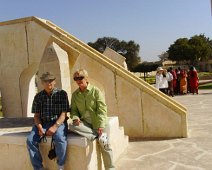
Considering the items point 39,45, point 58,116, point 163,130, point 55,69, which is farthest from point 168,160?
point 39,45

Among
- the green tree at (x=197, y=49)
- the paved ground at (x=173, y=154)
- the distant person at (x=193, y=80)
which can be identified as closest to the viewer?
the paved ground at (x=173, y=154)

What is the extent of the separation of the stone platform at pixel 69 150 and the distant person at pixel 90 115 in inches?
6.3

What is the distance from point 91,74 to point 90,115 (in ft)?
11.0

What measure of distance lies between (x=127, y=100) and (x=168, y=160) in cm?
229

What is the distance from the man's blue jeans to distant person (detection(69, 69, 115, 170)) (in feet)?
0.63

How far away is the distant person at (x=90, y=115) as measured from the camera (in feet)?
14.9

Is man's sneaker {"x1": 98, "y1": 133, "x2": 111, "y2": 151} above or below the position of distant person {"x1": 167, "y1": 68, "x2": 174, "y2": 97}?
below

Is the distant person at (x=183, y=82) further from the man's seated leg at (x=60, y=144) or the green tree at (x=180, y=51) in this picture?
the green tree at (x=180, y=51)

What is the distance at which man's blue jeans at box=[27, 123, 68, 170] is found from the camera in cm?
448

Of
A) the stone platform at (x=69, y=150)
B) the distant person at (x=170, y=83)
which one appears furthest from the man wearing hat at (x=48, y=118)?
the distant person at (x=170, y=83)

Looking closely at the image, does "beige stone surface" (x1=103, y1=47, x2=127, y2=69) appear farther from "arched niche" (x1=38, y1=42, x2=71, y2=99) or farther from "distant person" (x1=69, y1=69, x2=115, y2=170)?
"distant person" (x1=69, y1=69, x2=115, y2=170)

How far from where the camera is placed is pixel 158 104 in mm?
7371

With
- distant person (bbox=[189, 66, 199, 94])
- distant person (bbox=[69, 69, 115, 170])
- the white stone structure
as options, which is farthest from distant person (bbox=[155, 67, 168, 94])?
distant person (bbox=[69, 69, 115, 170])

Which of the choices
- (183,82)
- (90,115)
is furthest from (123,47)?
(90,115)
